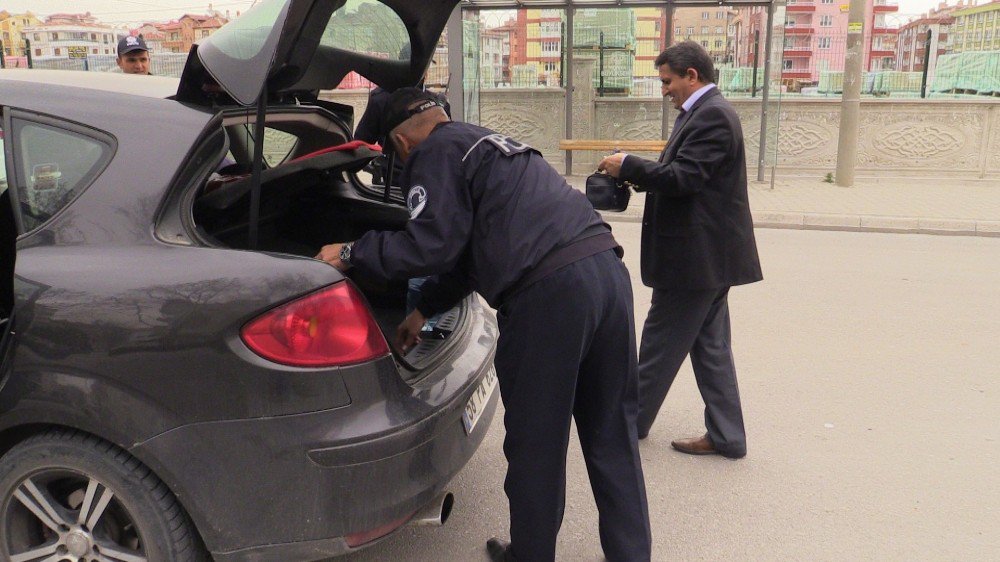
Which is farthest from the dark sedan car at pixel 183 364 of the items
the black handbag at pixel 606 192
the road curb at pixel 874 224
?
the road curb at pixel 874 224

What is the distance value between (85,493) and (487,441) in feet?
6.02

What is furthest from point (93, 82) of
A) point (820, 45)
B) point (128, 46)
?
point (820, 45)

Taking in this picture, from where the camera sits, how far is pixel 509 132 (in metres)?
13.2

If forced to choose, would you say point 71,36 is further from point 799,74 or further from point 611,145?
point 799,74

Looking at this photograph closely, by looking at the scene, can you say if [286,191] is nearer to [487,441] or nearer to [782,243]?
[487,441]

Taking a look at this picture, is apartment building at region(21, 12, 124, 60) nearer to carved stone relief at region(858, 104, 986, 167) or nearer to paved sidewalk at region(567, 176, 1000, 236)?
paved sidewalk at region(567, 176, 1000, 236)

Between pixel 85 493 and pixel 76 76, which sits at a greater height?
pixel 76 76

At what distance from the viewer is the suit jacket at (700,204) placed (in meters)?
3.23

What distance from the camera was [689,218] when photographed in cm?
332

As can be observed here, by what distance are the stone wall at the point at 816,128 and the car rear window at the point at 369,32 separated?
9.34 m

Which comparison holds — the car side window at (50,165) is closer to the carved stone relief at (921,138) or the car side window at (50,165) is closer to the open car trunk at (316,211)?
the open car trunk at (316,211)

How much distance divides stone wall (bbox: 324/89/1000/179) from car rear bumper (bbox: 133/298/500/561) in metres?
10.5

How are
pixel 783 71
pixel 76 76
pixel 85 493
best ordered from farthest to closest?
pixel 783 71
pixel 76 76
pixel 85 493

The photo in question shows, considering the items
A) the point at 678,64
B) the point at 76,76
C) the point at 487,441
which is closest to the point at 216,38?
the point at 76,76
